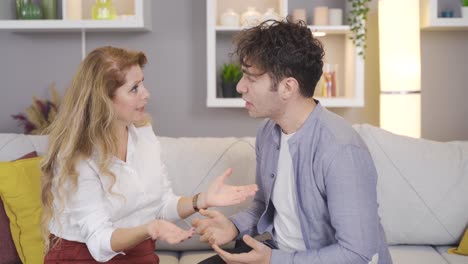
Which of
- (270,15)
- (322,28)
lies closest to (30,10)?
(270,15)

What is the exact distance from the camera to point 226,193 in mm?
Answer: 2049

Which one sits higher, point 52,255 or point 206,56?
point 206,56

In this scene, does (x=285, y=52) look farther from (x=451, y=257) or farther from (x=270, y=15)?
(x=270, y=15)

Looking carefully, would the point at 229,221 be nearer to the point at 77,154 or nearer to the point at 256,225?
the point at 256,225

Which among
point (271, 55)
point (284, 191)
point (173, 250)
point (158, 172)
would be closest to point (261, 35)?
point (271, 55)

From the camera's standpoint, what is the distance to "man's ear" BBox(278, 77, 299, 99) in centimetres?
195

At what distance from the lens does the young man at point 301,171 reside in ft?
5.99

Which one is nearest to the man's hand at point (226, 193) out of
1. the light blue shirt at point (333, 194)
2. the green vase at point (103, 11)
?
the light blue shirt at point (333, 194)

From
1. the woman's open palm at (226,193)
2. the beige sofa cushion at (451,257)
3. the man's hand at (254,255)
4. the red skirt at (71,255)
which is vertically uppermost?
the woman's open palm at (226,193)

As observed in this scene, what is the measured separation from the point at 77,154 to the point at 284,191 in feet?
2.11

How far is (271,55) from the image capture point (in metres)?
1.94

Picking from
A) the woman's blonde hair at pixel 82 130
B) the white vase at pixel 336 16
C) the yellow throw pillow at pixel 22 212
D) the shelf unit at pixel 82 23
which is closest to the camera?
the woman's blonde hair at pixel 82 130

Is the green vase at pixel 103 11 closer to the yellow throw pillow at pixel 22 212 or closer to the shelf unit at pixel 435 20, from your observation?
the yellow throw pillow at pixel 22 212

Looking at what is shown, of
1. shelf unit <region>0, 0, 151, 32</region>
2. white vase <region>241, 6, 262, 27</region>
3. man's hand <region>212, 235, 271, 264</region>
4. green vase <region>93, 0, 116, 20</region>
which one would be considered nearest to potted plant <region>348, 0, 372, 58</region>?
white vase <region>241, 6, 262, 27</region>
